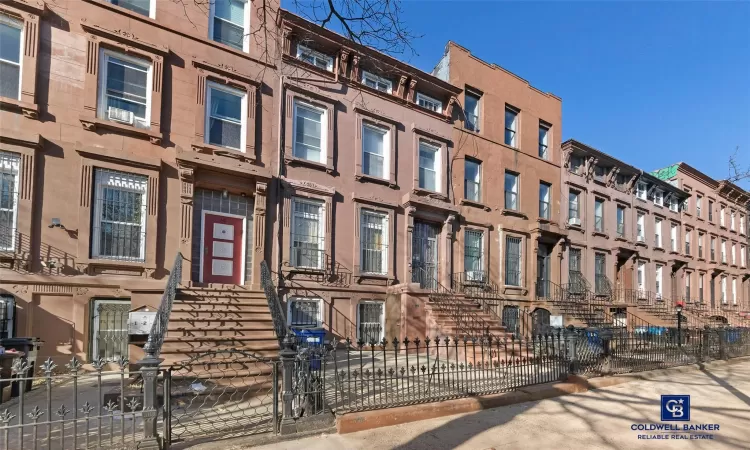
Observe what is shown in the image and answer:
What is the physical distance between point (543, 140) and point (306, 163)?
12995mm

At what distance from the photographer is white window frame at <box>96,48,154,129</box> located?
34.3ft

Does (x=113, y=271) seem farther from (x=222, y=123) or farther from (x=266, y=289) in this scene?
(x=222, y=123)

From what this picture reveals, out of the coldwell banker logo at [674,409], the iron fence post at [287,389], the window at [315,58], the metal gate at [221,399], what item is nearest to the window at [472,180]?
the window at [315,58]

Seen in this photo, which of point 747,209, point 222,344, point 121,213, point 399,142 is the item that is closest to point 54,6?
point 121,213

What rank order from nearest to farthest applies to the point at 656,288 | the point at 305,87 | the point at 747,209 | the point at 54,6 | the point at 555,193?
the point at 54,6 → the point at 305,87 → the point at 555,193 → the point at 656,288 → the point at 747,209

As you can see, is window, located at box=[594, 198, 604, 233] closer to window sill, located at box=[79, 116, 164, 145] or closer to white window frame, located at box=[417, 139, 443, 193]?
white window frame, located at box=[417, 139, 443, 193]

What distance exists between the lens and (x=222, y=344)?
27.5ft

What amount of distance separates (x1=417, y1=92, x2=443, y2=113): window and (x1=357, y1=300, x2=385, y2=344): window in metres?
7.96

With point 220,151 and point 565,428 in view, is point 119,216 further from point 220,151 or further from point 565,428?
point 565,428

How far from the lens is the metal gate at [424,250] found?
15.6m

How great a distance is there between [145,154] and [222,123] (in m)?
2.34

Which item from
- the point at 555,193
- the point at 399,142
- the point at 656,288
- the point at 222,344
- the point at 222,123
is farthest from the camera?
the point at 656,288

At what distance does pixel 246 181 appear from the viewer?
1200 centimetres

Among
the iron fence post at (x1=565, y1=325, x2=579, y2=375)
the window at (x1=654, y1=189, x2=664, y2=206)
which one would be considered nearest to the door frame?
the iron fence post at (x1=565, y1=325, x2=579, y2=375)
